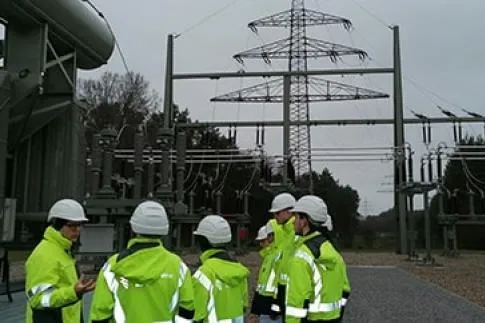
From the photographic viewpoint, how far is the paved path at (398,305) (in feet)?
34.6

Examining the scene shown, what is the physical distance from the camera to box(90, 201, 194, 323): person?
11.9ft

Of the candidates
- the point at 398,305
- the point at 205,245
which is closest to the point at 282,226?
the point at 205,245

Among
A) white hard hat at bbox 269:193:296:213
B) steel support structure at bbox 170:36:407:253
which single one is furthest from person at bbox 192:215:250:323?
steel support structure at bbox 170:36:407:253

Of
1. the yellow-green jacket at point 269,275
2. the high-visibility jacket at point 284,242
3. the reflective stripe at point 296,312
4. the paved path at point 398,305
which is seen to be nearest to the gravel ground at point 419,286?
the paved path at point 398,305

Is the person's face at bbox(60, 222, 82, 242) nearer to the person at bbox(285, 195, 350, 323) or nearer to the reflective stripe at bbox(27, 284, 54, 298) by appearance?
the reflective stripe at bbox(27, 284, 54, 298)

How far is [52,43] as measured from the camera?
923cm

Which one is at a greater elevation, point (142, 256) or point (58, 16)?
point (58, 16)

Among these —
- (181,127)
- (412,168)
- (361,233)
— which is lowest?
(361,233)

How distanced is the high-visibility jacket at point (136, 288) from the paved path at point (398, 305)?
18.3 ft

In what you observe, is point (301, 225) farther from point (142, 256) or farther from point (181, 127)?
point (181, 127)

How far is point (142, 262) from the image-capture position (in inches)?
144

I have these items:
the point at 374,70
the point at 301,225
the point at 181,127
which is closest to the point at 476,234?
the point at 374,70

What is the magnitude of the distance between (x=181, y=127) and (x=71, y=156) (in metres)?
21.0

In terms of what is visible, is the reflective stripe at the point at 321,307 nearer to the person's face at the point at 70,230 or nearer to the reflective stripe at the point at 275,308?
the reflective stripe at the point at 275,308
